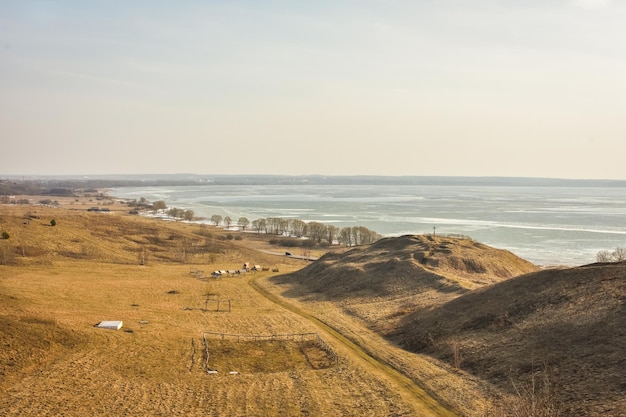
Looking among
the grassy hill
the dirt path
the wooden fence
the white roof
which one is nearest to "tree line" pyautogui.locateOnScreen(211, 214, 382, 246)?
the grassy hill

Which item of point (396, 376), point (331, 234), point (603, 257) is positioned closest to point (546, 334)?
point (396, 376)

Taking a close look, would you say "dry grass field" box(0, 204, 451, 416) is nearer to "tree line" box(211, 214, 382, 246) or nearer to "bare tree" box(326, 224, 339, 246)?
"tree line" box(211, 214, 382, 246)

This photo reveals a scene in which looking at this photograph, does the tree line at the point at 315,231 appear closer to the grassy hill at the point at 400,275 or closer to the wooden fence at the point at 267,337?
the grassy hill at the point at 400,275

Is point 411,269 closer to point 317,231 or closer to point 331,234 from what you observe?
point 331,234

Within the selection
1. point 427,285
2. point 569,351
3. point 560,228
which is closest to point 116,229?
point 427,285

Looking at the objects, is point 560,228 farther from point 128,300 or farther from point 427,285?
point 128,300
